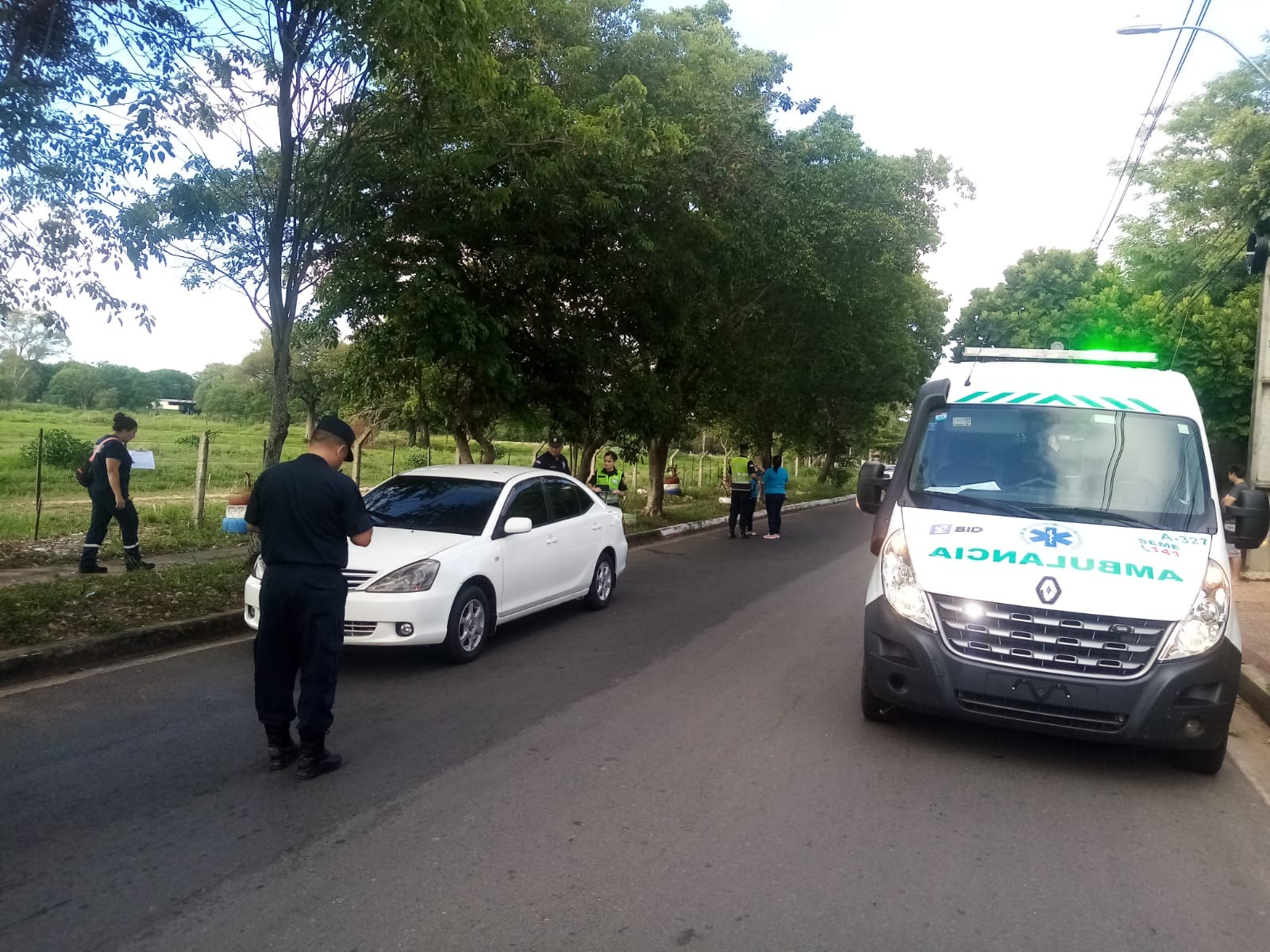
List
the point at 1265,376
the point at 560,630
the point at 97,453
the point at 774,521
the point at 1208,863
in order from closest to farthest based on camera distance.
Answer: the point at 1208,863, the point at 560,630, the point at 97,453, the point at 1265,376, the point at 774,521

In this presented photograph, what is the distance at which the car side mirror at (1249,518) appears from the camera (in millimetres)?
5785

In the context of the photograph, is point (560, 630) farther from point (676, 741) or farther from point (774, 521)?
point (774, 521)

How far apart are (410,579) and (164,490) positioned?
15.7 metres

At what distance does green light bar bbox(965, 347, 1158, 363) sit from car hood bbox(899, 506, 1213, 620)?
8.94ft

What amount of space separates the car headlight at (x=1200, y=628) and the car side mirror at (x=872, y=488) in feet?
6.49

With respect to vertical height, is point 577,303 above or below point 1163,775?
above

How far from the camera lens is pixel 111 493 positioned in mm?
10008

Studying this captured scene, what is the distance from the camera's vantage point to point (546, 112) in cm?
1029

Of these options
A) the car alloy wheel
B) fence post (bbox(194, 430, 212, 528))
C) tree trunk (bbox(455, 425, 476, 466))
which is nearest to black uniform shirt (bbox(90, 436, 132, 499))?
fence post (bbox(194, 430, 212, 528))

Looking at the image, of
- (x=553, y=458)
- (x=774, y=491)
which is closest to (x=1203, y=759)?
(x=553, y=458)

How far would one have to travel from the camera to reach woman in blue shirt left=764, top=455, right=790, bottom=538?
18875 millimetres

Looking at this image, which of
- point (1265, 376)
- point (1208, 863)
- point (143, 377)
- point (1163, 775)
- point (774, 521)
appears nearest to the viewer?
point (1208, 863)

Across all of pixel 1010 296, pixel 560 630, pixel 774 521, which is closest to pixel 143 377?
pixel 1010 296

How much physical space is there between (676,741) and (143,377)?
114701 mm
